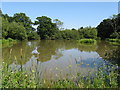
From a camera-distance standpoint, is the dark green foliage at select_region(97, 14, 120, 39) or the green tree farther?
the green tree

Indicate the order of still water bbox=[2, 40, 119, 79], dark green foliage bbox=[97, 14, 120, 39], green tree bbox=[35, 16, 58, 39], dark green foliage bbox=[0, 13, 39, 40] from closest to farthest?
still water bbox=[2, 40, 119, 79] < dark green foliage bbox=[0, 13, 39, 40] < dark green foliage bbox=[97, 14, 120, 39] < green tree bbox=[35, 16, 58, 39]

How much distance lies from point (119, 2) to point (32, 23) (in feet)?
109

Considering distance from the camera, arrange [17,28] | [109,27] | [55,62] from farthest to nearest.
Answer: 1. [109,27]
2. [17,28]
3. [55,62]

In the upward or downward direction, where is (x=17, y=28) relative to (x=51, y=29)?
downward

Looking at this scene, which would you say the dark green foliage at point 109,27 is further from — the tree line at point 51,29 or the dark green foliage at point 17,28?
A: the dark green foliage at point 17,28

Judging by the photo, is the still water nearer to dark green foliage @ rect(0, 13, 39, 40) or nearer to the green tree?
dark green foliage @ rect(0, 13, 39, 40)

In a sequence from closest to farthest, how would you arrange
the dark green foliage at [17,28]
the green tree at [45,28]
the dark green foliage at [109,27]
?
1. the dark green foliage at [17,28]
2. the dark green foliage at [109,27]
3. the green tree at [45,28]

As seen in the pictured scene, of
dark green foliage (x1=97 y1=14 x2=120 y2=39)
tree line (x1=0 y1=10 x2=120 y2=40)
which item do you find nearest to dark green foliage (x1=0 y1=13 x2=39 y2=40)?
tree line (x1=0 y1=10 x2=120 y2=40)

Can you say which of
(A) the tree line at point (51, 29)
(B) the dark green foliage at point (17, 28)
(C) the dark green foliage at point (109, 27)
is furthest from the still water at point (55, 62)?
(C) the dark green foliage at point (109, 27)

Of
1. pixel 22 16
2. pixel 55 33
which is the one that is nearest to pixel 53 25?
pixel 55 33

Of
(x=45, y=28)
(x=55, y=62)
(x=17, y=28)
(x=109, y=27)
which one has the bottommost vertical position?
(x=55, y=62)

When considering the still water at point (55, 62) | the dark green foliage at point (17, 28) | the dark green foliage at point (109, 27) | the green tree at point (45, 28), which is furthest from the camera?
the green tree at point (45, 28)

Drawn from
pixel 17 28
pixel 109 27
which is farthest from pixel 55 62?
pixel 109 27

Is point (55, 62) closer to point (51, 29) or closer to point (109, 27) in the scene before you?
point (51, 29)
